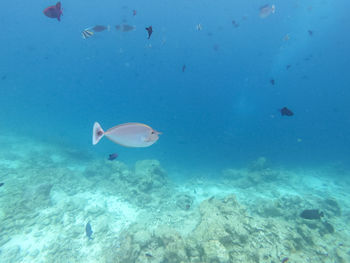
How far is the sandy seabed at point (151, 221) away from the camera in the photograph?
12.8ft

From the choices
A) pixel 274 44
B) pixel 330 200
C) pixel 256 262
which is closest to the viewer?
pixel 256 262

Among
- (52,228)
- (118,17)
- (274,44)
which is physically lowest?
(52,228)

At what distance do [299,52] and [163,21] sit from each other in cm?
5912

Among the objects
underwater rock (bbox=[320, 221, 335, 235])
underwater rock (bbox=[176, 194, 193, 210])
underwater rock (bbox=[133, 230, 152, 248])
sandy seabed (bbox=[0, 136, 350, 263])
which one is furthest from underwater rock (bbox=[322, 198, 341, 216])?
underwater rock (bbox=[133, 230, 152, 248])

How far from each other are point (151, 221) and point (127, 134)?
235 inches

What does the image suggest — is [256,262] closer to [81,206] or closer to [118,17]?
[81,206]

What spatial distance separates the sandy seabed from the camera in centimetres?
391

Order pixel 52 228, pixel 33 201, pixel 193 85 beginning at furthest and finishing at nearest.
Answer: pixel 193 85 → pixel 33 201 → pixel 52 228

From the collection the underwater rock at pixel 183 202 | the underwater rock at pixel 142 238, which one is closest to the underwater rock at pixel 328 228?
the underwater rock at pixel 183 202

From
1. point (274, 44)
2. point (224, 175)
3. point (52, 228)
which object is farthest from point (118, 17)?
point (52, 228)

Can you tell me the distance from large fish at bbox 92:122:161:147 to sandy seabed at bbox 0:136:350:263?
3.25m

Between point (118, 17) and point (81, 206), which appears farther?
point (118, 17)

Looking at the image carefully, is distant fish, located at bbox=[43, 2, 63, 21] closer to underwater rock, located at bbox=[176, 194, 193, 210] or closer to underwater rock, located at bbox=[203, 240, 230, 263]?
underwater rock, located at bbox=[203, 240, 230, 263]

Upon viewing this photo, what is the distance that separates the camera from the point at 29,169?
11547mm
